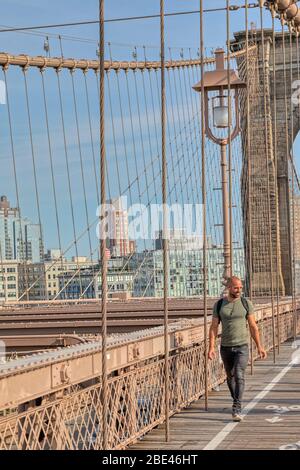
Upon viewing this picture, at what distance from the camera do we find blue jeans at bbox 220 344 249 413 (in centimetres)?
830

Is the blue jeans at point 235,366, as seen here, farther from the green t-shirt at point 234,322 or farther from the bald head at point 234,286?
the bald head at point 234,286

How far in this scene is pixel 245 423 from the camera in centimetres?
812

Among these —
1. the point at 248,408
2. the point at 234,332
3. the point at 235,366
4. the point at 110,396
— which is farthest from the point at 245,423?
the point at 110,396

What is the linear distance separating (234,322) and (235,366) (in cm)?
36

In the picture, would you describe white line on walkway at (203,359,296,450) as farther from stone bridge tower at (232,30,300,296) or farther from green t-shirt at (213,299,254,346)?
stone bridge tower at (232,30,300,296)

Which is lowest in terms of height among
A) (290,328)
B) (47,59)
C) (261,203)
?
(290,328)

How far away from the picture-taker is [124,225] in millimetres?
35656

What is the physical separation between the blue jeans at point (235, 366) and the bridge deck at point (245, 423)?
24 centimetres

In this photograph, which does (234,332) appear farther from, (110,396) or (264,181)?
(264,181)

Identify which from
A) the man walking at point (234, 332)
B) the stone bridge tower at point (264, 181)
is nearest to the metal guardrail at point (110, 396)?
the man walking at point (234, 332)

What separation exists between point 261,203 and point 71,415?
2542 cm

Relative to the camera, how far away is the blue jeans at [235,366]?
8.30 m
